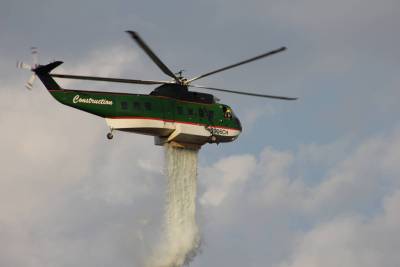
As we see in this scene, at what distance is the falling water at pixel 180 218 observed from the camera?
106 metres

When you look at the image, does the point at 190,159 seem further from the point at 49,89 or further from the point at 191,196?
the point at 49,89

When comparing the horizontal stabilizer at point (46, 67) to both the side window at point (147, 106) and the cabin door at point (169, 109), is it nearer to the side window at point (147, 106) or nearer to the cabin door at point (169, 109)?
the side window at point (147, 106)

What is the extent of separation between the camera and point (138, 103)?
3927 inches

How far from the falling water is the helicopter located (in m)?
2.72

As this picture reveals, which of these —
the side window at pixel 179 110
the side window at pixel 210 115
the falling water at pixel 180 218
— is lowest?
the falling water at pixel 180 218

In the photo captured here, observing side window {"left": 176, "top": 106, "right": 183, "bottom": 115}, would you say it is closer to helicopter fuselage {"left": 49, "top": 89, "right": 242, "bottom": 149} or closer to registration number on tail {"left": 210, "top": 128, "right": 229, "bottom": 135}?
helicopter fuselage {"left": 49, "top": 89, "right": 242, "bottom": 149}

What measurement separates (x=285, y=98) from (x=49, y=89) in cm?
1738

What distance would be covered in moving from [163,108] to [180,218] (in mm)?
10623

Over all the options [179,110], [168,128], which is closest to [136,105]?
[168,128]

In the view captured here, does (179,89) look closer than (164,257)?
Yes

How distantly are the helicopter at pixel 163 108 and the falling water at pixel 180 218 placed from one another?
8.93 ft

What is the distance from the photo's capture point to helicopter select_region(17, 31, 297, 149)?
3807 inches

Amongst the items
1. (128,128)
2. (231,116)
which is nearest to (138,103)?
(128,128)

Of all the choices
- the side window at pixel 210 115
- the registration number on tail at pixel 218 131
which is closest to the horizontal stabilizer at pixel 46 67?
the side window at pixel 210 115
